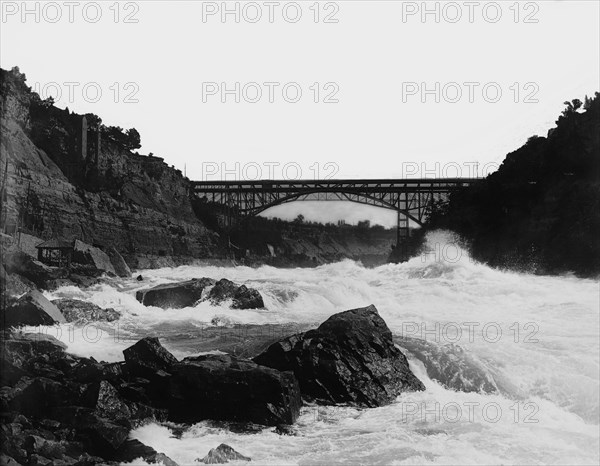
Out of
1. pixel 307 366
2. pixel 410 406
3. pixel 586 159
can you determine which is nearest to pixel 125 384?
pixel 307 366

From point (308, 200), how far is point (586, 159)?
31584 millimetres

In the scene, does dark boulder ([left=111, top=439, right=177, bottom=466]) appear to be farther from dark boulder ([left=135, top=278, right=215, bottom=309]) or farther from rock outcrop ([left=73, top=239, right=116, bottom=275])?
rock outcrop ([left=73, top=239, right=116, bottom=275])

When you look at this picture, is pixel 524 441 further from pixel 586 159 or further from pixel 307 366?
pixel 586 159

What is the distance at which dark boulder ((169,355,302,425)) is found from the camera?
25.7 ft

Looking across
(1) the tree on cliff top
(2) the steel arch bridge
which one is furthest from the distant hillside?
(1) the tree on cliff top

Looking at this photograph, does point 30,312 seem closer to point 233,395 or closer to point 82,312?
point 82,312

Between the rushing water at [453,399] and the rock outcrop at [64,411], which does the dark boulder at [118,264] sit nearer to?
the rushing water at [453,399]

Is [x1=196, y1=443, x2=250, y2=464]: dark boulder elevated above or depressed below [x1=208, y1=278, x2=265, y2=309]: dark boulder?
above

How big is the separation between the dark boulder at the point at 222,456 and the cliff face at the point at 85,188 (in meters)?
26.3

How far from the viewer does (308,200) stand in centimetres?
6106

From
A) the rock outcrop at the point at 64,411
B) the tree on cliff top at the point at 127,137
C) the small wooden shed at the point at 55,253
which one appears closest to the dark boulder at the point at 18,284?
the small wooden shed at the point at 55,253

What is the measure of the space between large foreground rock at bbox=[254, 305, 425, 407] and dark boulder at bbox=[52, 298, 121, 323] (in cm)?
780

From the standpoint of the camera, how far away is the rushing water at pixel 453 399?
684 centimetres

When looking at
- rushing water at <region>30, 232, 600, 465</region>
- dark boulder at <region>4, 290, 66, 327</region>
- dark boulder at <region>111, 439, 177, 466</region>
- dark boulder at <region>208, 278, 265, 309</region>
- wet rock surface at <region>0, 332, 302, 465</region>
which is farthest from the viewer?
dark boulder at <region>208, 278, 265, 309</region>
